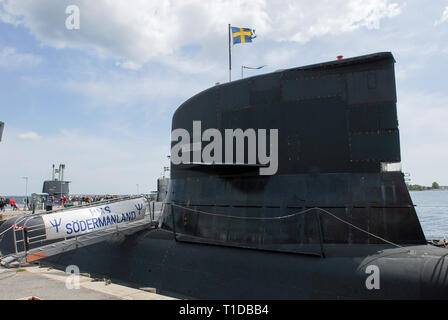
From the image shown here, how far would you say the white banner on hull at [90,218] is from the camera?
10.5 meters

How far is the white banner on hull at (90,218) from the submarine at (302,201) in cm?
284

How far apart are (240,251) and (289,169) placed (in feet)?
6.63

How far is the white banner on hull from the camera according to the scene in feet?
34.6

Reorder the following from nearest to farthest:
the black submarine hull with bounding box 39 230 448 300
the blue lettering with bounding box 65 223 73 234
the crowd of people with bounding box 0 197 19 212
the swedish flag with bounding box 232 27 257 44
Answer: the black submarine hull with bounding box 39 230 448 300 < the blue lettering with bounding box 65 223 73 234 < the swedish flag with bounding box 232 27 257 44 < the crowd of people with bounding box 0 197 19 212

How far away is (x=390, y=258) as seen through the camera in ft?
19.9

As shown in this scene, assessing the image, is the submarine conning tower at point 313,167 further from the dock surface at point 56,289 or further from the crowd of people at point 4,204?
the crowd of people at point 4,204

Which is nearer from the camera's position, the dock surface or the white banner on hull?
the dock surface

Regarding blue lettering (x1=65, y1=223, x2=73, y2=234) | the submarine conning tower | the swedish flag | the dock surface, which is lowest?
the dock surface

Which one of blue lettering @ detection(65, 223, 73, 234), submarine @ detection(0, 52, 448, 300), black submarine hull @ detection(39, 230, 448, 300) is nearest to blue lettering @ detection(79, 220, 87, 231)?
blue lettering @ detection(65, 223, 73, 234)

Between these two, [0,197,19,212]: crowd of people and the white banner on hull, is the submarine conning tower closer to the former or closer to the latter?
the white banner on hull

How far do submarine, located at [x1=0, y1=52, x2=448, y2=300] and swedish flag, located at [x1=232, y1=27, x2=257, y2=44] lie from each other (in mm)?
3412
